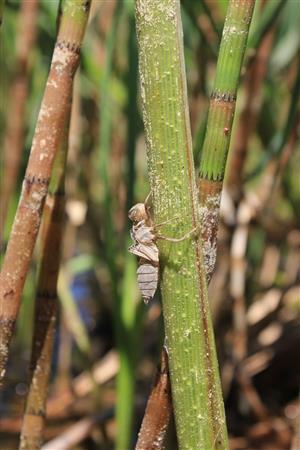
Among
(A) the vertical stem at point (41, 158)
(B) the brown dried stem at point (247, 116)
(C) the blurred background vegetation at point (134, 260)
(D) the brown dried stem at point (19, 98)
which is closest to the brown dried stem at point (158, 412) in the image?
(A) the vertical stem at point (41, 158)

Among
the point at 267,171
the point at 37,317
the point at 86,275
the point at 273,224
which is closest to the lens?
the point at 37,317

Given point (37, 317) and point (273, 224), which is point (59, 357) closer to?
point (273, 224)

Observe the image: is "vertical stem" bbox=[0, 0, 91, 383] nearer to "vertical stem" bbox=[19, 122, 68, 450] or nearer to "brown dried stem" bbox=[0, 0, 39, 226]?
"vertical stem" bbox=[19, 122, 68, 450]

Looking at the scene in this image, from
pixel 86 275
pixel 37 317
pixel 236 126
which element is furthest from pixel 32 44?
pixel 86 275

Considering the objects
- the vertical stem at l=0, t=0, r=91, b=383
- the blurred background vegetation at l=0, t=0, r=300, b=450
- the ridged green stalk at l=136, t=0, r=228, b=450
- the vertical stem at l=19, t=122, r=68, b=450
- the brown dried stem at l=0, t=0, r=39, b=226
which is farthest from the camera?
the brown dried stem at l=0, t=0, r=39, b=226

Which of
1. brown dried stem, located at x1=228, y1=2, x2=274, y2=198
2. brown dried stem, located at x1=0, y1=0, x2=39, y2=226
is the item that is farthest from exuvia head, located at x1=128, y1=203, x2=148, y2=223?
brown dried stem, located at x1=228, y1=2, x2=274, y2=198
